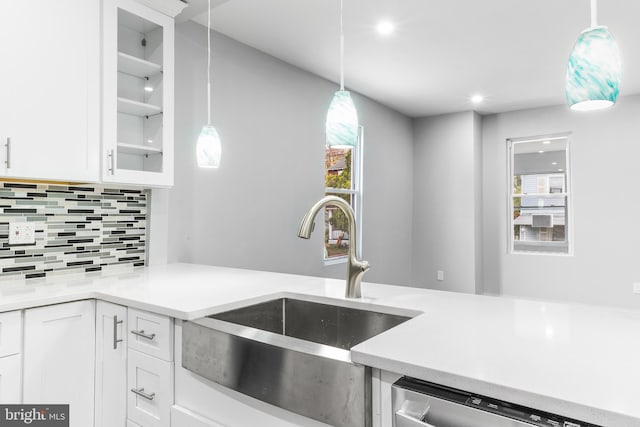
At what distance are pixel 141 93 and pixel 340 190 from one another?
7.61 feet

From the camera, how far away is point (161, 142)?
2180mm

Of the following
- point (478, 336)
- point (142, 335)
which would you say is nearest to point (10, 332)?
point (142, 335)

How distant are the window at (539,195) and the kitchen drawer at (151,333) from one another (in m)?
4.76

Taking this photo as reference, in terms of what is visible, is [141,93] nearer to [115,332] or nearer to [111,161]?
[111,161]

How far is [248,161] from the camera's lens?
3.02m

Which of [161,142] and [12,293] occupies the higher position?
[161,142]

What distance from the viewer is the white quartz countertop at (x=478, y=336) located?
0.70m

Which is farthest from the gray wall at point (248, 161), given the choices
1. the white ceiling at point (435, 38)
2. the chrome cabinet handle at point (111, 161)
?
the chrome cabinet handle at point (111, 161)

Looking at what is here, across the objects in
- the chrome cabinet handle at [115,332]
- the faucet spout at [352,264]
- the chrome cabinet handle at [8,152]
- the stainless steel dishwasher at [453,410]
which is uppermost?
the chrome cabinet handle at [8,152]

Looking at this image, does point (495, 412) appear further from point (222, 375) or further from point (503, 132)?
point (503, 132)

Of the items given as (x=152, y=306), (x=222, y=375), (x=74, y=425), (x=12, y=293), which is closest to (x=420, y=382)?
(x=222, y=375)

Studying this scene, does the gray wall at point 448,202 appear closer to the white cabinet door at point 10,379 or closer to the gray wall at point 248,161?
the gray wall at point 248,161

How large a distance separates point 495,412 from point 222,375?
2.36ft

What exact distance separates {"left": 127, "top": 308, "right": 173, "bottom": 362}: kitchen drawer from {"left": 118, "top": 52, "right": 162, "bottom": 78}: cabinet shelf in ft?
4.28
